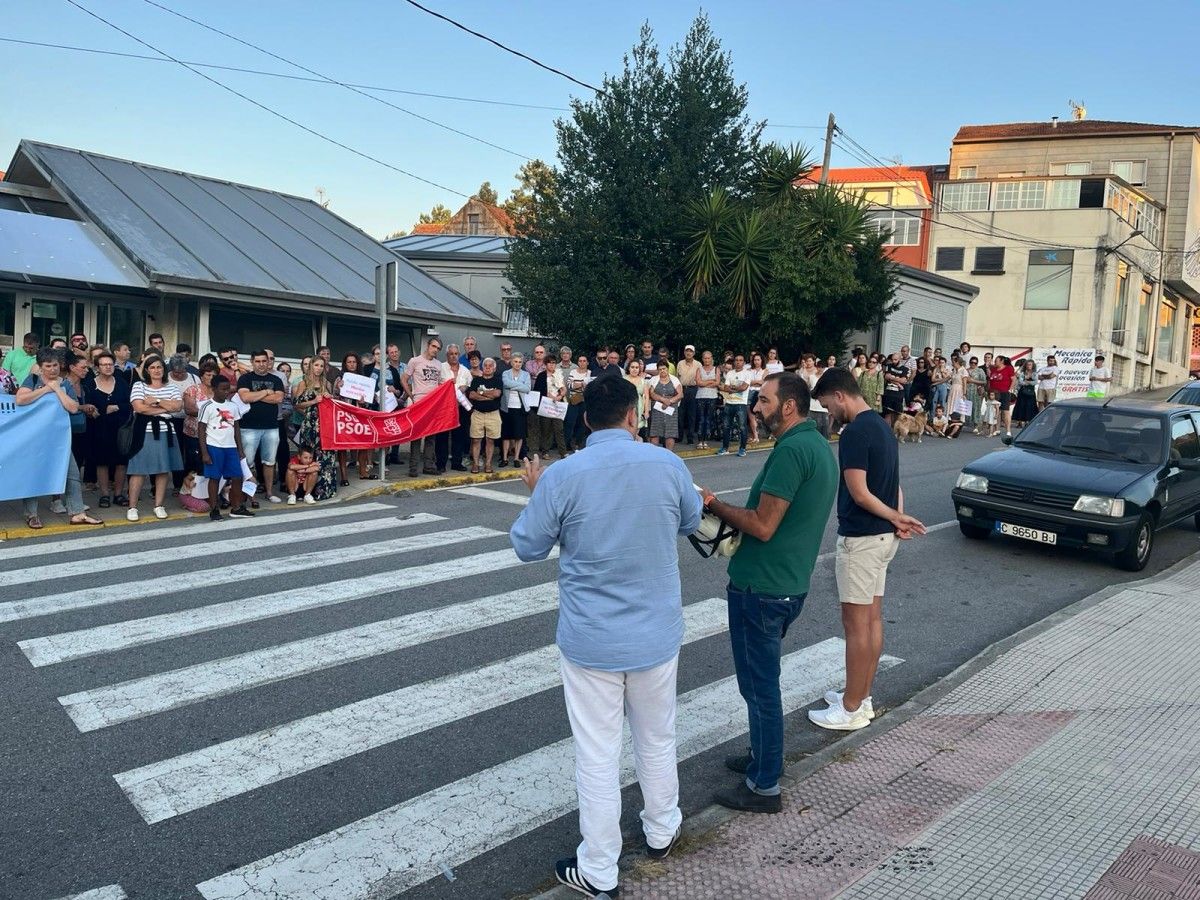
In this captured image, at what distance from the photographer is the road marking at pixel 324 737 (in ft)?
15.0

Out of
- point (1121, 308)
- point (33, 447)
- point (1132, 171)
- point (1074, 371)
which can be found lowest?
point (33, 447)

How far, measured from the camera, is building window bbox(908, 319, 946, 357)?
29594 mm

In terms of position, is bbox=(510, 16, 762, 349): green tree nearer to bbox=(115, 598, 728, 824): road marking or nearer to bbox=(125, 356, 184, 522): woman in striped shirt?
bbox=(125, 356, 184, 522): woman in striped shirt

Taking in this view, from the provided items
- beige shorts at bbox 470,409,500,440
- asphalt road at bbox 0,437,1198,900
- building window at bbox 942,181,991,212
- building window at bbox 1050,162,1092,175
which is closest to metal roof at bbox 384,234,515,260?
beige shorts at bbox 470,409,500,440

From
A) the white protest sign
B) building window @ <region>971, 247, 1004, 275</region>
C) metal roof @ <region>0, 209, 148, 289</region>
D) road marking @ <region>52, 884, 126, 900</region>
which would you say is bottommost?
road marking @ <region>52, 884, 126, 900</region>

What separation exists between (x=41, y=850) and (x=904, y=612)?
244 inches

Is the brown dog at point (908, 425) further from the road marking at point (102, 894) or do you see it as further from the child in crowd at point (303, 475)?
the road marking at point (102, 894)

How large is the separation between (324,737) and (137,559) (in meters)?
4.74

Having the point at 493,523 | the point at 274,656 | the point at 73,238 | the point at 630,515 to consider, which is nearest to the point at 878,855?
the point at 630,515

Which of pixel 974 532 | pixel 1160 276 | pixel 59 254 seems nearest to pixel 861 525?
pixel 974 532

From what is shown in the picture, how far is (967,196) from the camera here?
4219cm

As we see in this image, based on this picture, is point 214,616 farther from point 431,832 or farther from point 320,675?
point 431,832

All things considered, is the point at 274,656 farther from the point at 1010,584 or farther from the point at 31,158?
the point at 31,158

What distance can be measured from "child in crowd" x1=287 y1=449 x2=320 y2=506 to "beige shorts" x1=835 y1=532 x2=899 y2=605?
873 centimetres
